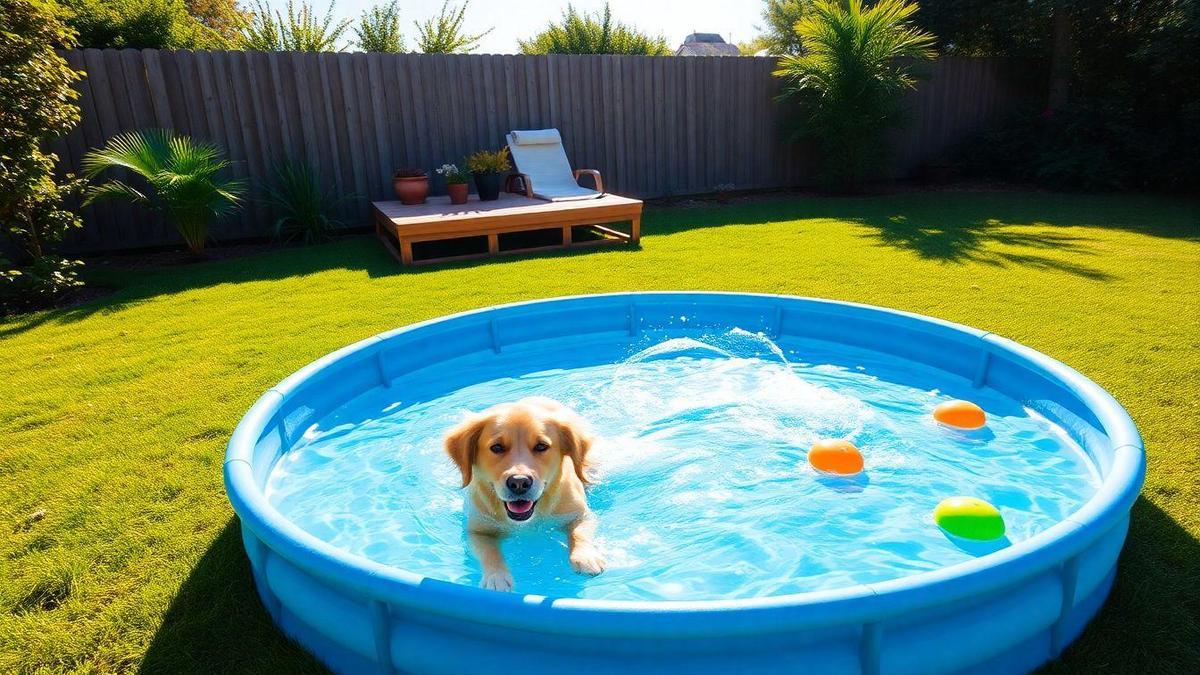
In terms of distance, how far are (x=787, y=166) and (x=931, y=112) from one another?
3.46 meters

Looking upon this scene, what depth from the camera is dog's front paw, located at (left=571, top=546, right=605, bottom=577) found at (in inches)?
112

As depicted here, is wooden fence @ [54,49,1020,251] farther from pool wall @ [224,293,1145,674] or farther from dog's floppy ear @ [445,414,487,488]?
dog's floppy ear @ [445,414,487,488]

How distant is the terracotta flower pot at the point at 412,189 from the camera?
9719 millimetres

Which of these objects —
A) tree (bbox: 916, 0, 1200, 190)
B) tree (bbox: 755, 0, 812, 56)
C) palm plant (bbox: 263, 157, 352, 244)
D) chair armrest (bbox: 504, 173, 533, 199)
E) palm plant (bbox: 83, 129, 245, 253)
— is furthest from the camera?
tree (bbox: 755, 0, 812, 56)

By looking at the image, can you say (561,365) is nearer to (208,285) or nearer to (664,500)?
(664,500)

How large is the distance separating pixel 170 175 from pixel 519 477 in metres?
7.47

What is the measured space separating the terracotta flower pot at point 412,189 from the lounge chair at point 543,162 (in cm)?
140

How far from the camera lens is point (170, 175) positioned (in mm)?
7984

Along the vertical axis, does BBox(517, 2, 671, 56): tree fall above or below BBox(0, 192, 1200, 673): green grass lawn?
above

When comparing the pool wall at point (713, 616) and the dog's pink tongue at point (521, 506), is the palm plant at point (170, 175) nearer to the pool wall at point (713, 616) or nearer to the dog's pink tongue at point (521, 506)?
the pool wall at point (713, 616)

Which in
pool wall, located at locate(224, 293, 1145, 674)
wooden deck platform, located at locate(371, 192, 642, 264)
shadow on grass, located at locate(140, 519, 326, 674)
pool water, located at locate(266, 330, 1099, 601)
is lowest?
pool water, located at locate(266, 330, 1099, 601)

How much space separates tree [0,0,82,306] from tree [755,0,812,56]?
28066mm

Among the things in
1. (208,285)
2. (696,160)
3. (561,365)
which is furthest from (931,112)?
(208,285)

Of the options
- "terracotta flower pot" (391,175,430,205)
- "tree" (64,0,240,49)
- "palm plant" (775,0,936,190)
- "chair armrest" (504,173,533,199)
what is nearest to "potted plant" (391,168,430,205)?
"terracotta flower pot" (391,175,430,205)
